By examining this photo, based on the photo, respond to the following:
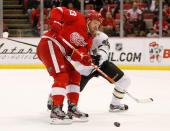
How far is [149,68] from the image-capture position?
293 inches

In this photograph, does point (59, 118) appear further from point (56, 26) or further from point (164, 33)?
point (164, 33)

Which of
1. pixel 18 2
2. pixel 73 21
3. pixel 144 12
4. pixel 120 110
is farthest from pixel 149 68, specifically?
pixel 73 21

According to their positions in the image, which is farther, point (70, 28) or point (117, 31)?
point (117, 31)

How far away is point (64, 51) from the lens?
337cm

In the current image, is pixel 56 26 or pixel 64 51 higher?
pixel 56 26

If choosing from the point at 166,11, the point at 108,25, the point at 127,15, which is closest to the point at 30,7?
the point at 108,25

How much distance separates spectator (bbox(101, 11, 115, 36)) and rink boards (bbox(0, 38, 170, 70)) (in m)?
0.39

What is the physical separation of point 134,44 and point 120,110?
13.1ft

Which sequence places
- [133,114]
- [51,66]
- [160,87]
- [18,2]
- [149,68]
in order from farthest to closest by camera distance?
[18,2], [149,68], [160,87], [133,114], [51,66]

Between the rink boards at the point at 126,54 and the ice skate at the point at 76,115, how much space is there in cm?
416

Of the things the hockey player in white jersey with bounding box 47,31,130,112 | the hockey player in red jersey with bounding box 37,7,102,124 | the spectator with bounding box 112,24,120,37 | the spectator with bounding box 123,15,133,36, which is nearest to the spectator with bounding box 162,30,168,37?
the spectator with bounding box 123,15,133,36

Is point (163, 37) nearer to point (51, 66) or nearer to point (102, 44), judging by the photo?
point (102, 44)

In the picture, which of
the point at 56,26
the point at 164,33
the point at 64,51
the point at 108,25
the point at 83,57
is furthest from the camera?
the point at 108,25

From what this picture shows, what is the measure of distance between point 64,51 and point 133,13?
5111mm
